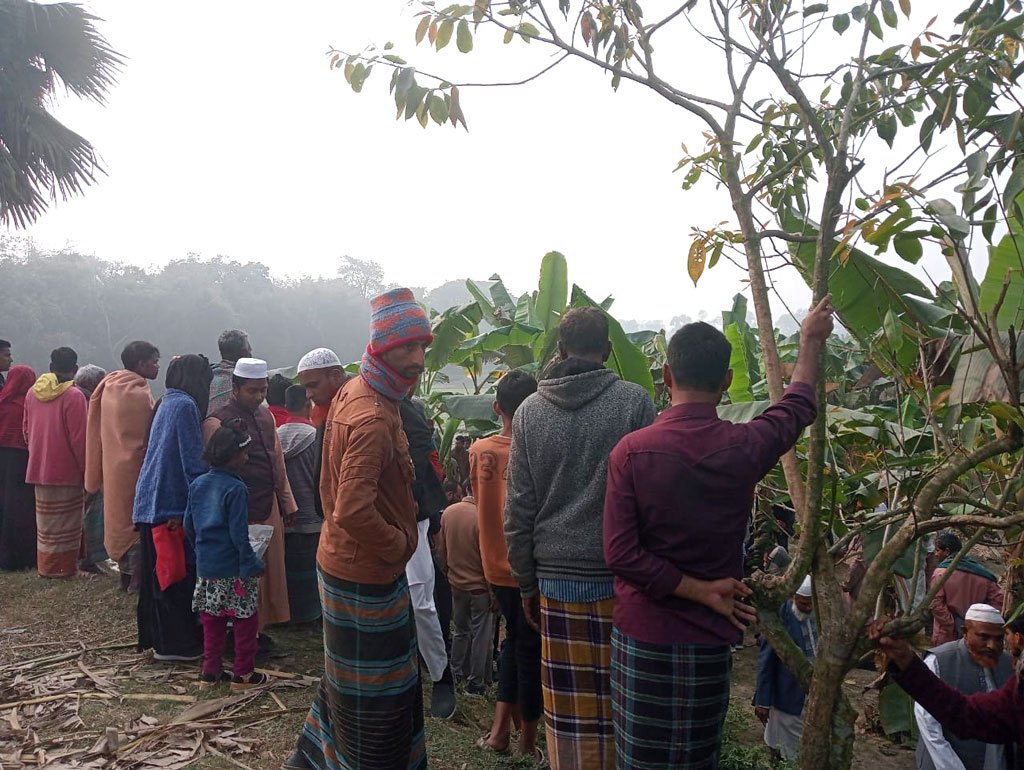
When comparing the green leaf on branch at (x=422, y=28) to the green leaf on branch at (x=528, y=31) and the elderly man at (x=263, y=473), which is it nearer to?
the green leaf on branch at (x=528, y=31)

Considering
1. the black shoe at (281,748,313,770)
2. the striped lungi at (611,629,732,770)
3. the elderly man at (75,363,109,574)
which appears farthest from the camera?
the elderly man at (75,363,109,574)

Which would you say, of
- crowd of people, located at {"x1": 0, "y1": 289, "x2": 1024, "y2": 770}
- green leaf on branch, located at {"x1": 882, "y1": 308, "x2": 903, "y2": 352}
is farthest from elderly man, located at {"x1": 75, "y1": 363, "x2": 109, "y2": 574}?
green leaf on branch, located at {"x1": 882, "y1": 308, "x2": 903, "y2": 352}

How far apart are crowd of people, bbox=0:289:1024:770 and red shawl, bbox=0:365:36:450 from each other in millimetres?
3051

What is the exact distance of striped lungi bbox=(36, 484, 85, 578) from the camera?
21.4 ft

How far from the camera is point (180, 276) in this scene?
29094 mm

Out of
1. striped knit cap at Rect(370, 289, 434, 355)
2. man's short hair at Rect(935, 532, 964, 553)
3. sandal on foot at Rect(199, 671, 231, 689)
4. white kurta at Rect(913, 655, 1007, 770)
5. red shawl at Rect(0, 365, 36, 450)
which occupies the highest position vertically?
striped knit cap at Rect(370, 289, 434, 355)

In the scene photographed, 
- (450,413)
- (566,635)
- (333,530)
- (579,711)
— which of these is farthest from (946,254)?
(450,413)

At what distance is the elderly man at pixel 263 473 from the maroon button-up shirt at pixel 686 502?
2.87 metres

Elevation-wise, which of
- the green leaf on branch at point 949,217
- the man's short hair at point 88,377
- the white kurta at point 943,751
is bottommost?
the white kurta at point 943,751

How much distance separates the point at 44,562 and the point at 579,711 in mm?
5671

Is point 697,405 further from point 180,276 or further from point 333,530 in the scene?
point 180,276

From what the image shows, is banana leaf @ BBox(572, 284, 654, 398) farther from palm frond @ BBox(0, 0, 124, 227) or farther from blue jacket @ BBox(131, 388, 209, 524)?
palm frond @ BBox(0, 0, 124, 227)

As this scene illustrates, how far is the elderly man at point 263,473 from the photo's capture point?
4598mm

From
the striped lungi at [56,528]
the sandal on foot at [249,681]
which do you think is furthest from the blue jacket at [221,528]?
the striped lungi at [56,528]
